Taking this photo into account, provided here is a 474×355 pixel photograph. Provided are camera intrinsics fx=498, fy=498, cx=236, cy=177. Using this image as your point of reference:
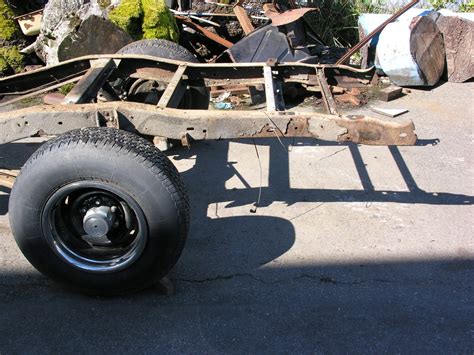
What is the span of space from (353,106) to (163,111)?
12.6 ft

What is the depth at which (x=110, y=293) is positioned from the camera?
2799 mm

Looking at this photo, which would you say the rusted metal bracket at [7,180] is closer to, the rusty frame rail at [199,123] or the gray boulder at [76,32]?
the rusty frame rail at [199,123]

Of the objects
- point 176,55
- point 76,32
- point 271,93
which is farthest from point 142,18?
point 271,93

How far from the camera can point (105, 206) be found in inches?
107

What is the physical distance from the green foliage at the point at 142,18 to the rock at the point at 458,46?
3.72 m

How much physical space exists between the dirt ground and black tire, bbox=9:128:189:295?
0.75 feet

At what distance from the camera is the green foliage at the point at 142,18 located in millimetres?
6136

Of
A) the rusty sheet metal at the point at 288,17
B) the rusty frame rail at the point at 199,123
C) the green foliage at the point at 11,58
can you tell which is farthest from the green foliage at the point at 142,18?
the rusty frame rail at the point at 199,123

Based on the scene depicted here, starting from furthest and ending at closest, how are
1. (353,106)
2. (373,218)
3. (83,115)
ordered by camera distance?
(353,106), (373,218), (83,115)

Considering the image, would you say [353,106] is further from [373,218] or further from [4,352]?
[4,352]

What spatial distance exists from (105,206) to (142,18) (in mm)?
4175

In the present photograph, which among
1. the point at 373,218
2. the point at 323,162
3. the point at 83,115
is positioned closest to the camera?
the point at 83,115

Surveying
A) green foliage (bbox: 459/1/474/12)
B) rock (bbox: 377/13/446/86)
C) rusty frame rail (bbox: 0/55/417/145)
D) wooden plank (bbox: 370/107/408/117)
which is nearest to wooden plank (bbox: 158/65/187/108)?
rusty frame rail (bbox: 0/55/417/145)

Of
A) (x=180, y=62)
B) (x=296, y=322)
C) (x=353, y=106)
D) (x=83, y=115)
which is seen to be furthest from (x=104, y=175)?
(x=353, y=106)
